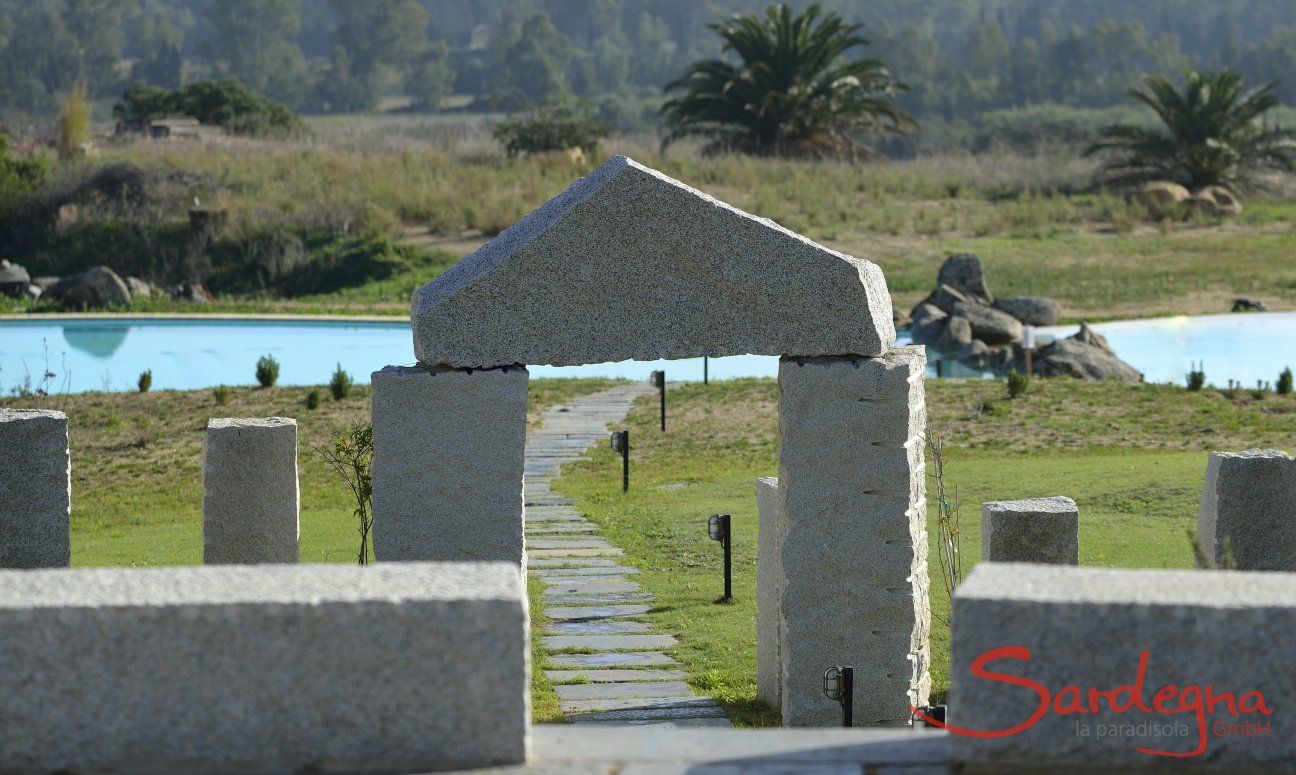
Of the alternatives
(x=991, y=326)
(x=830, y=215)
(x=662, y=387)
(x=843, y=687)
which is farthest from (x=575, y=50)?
(x=843, y=687)

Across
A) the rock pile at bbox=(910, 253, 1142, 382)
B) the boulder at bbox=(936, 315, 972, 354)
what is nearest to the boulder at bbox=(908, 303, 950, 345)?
the rock pile at bbox=(910, 253, 1142, 382)

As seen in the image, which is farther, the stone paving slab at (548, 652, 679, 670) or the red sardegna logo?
the stone paving slab at (548, 652, 679, 670)

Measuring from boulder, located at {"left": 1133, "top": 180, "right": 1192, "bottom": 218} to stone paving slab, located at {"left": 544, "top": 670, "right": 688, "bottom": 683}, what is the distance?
25482mm

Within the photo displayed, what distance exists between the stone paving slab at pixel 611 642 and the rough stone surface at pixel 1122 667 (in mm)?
4861

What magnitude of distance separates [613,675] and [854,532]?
1764 mm

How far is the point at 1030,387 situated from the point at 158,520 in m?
9.05

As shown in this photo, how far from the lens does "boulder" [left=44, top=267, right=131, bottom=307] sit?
24.6 metres

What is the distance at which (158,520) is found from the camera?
42.9 ft

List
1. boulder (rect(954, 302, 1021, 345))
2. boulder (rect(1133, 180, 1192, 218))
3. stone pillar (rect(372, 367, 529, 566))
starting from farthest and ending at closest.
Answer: boulder (rect(1133, 180, 1192, 218)), boulder (rect(954, 302, 1021, 345)), stone pillar (rect(372, 367, 529, 566))

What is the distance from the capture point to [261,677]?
4.02 metres

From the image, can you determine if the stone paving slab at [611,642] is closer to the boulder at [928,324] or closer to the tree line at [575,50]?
the boulder at [928,324]

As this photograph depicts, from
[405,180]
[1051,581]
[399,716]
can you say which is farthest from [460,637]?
[405,180]

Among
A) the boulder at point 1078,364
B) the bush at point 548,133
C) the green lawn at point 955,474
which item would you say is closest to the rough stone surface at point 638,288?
the green lawn at point 955,474

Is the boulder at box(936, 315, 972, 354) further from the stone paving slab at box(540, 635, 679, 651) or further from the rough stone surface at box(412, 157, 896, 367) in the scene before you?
the rough stone surface at box(412, 157, 896, 367)
